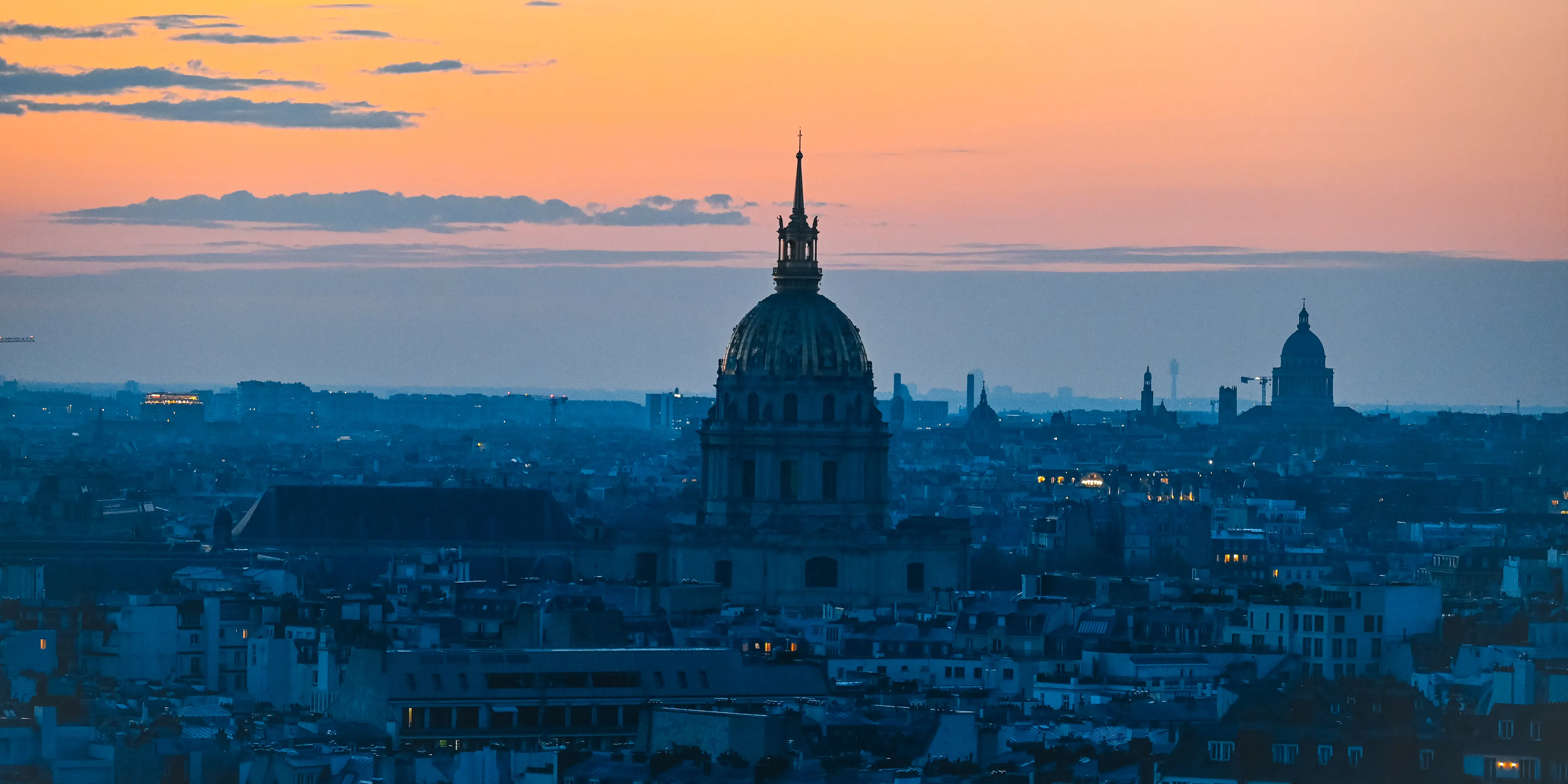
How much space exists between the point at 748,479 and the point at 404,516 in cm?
1255

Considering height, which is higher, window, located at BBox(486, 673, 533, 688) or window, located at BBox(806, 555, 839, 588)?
window, located at BBox(806, 555, 839, 588)

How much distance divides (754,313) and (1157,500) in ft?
217

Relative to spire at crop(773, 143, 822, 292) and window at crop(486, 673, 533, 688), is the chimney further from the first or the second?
spire at crop(773, 143, 822, 292)

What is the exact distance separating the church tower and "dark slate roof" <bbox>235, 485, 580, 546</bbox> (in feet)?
24.8

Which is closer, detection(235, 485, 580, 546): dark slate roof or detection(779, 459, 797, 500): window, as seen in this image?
detection(779, 459, 797, 500): window

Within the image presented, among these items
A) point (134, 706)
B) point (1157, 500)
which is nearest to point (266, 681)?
point (134, 706)

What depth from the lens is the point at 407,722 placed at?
2995 inches

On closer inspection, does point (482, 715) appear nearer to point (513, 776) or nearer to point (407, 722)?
point (407, 722)

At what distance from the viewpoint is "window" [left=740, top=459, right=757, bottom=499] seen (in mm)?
130875

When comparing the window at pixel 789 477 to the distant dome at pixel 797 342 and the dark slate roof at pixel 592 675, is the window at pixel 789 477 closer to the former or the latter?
the distant dome at pixel 797 342

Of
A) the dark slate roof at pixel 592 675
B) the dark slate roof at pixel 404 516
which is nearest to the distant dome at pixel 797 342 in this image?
the dark slate roof at pixel 404 516

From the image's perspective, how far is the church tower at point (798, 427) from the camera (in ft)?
426

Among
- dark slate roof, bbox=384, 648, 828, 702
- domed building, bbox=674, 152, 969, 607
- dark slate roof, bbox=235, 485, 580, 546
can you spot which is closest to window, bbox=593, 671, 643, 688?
dark slate roof, bbox=384, 648, 828, 702

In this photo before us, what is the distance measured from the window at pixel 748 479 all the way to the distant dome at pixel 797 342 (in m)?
2.42
